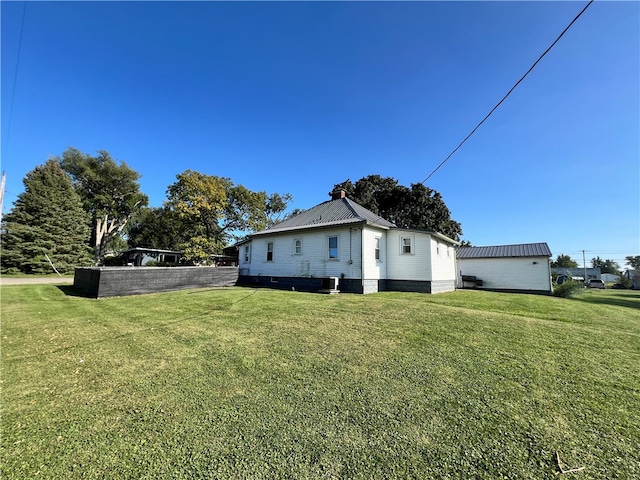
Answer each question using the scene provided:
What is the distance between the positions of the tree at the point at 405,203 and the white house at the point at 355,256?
13.1 metres

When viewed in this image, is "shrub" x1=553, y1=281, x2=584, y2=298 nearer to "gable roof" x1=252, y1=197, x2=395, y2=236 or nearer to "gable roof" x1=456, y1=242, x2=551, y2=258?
"gable roof" x1=456, y1=242, x2=551, y2=258

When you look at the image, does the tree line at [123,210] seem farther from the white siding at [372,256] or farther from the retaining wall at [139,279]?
the white siding at [372,256]

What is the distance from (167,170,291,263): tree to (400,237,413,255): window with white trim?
61.7 ft

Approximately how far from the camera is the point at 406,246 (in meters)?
13.9

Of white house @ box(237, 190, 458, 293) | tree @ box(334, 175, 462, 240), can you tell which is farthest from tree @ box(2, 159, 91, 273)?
tree @ box(334, 175, 462, 240)

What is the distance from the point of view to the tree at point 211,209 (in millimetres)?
Answer: 24656

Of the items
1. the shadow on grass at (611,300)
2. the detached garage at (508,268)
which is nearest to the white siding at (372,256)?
the shadow on grass at (611,300)

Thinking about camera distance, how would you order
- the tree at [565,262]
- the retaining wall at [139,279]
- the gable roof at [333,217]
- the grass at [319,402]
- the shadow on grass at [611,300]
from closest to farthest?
the grass at [319,402] < the retaining wall at [139,279] < the shadow on grass at [611,300] < the gable roof at [333,217] < the tree at [565,262]

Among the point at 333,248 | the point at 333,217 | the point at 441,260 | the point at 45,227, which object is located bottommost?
the point at 441,260

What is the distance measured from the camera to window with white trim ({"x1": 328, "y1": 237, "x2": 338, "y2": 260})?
13656mm

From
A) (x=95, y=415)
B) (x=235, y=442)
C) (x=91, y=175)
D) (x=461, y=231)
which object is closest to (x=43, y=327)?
(x=95, y=415)

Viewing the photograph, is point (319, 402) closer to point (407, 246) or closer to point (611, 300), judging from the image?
point (407, 246)

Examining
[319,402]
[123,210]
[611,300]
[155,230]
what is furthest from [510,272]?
[123,210]

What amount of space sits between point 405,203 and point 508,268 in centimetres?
→ 1193
